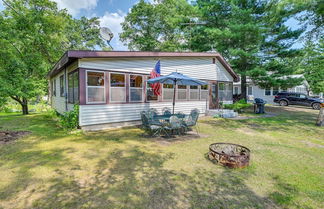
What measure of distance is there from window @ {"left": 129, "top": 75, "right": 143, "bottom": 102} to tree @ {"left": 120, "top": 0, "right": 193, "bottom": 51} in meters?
16.6

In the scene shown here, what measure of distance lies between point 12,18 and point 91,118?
1217cm

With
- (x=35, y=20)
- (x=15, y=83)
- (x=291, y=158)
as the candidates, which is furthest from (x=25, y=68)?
(x=291, y=158)

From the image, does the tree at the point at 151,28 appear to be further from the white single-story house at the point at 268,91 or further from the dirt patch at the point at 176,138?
the dirt patch at the point at 176,138

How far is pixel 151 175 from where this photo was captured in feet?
11.2

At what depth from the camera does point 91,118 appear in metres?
6.95

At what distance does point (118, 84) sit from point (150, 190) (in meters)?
5.69

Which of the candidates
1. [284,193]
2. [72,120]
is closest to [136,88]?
[72,120]

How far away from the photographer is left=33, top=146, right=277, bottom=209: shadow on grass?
99.7 inches

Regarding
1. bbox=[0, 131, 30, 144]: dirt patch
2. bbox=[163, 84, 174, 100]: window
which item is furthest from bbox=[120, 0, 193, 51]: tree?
bbox=[0, 131, 30, 144]: dirt patch

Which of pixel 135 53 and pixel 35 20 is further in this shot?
pixel 35 20

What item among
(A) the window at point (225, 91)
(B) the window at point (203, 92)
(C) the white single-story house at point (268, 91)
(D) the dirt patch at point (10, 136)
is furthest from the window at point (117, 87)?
(C) the white single-story house at point (268, 91)

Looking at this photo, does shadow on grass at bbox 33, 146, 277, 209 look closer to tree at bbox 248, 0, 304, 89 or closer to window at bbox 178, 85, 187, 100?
window at bbox 178, 85, 187, 100

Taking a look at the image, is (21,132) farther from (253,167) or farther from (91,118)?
(253,167)

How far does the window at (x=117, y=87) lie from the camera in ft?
24.6
